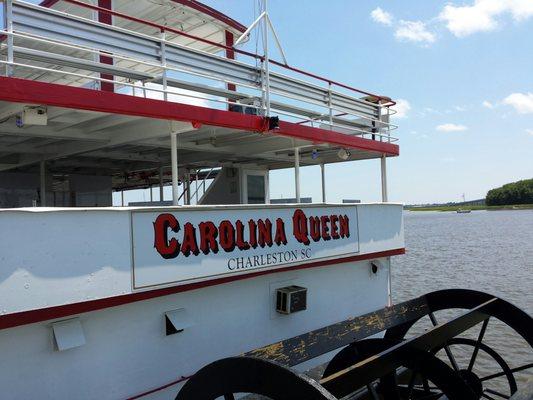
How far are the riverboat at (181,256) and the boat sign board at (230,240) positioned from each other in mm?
18

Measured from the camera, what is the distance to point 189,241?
524 centimetres

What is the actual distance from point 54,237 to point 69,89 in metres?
1.46

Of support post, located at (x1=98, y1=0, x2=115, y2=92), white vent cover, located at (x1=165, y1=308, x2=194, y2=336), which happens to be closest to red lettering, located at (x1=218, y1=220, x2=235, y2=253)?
white vent cover, located at (x1=165, y1=308, x2=194, y2=336)

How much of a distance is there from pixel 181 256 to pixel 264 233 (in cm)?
129

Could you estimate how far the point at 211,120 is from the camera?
18.9 ft

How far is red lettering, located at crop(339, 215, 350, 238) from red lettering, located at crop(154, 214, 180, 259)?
290 cm

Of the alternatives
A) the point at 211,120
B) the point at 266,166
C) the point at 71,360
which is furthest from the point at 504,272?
the point at 71,360

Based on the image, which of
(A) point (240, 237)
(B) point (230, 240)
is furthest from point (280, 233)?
(B) point (230, 240)

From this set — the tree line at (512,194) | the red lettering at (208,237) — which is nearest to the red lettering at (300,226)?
the red lettering at (208,237)

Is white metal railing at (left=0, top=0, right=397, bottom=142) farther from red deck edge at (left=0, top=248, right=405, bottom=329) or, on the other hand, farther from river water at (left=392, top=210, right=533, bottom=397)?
river water at (left=392, top=210, right=533, bottom=397)

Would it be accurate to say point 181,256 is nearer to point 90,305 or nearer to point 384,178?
point 90,305

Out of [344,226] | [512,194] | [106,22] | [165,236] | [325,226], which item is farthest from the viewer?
[512,194]

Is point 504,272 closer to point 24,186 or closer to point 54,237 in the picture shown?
point 24,186

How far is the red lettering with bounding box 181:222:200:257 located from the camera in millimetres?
5191
